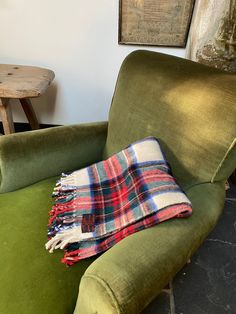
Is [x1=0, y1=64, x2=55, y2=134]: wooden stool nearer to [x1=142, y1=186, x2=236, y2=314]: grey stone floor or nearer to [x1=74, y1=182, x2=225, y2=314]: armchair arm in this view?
[x1=74, y1=182, x2=225, y2=314]: armchair arm

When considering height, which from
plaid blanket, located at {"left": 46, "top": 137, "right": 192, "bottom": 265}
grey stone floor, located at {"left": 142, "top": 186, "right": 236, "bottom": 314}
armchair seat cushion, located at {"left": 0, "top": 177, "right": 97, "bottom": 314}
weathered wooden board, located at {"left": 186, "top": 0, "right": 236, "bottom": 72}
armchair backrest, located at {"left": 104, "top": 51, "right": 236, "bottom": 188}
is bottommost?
Answer: grey stone floor, located at {"left": 142, "top": 186, "right": 236, "bottom": 314}

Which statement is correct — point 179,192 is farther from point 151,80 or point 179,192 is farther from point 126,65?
point 126,65

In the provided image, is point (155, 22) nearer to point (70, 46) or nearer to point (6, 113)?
point (70, 46)

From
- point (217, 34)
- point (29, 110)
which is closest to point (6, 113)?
point (29, 110)

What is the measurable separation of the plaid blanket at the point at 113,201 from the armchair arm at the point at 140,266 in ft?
0.16

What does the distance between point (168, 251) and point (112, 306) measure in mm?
184

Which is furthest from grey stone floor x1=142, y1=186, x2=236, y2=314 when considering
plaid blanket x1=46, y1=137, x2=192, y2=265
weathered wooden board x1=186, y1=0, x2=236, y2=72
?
weathered wooden board x1=186, y1=0, x2=236, y2=72

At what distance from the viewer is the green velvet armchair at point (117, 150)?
1.93ft

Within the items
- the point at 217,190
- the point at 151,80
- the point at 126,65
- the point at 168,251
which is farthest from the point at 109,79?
the point at 168,251

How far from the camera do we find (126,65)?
3.55 ft

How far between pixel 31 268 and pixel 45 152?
43 cm

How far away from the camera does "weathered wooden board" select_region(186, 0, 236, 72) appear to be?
41.2 inches

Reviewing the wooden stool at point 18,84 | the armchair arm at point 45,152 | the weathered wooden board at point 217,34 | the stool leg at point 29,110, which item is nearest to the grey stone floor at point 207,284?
the armchair arm at point 45,152

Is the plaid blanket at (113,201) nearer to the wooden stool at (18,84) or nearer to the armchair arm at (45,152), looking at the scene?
the armchair arm at (45,152)
